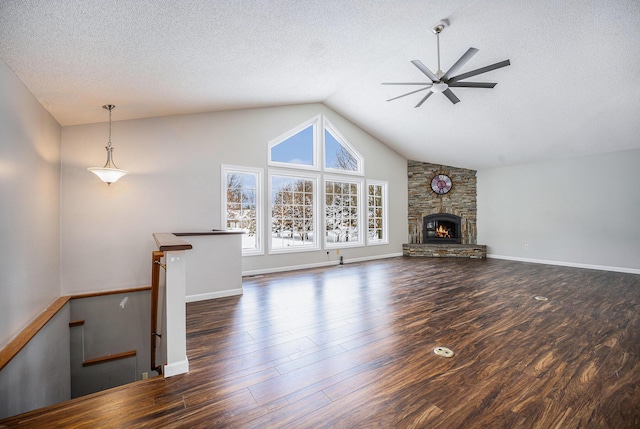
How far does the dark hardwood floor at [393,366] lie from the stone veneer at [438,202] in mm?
3682

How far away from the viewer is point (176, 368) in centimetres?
209

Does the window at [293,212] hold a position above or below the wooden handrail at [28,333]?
above

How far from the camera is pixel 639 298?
12.8 feet

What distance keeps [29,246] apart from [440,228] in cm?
829

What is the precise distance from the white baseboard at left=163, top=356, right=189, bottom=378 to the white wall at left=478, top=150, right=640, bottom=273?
307 inches

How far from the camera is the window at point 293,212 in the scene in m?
5.77

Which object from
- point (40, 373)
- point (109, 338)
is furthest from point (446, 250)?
point (40, 373)

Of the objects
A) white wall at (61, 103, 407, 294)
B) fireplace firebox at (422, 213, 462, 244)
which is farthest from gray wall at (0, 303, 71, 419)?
fireplace firebox at (422, 213, 462, 244)

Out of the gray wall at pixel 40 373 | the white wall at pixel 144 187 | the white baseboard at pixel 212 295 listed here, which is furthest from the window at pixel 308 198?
the gray wall at pixel 40 373

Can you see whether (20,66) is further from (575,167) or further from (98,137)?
(575,167)

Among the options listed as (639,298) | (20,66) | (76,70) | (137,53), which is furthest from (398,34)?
(639,298)

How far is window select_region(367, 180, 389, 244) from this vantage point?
742 centimetres

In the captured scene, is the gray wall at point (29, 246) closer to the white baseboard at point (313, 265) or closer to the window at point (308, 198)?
the window at point (308, 198)

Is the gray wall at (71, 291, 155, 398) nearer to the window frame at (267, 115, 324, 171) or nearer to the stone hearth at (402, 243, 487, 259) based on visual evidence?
the window frame at (267, 115, 324, 171)
